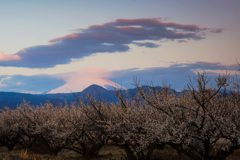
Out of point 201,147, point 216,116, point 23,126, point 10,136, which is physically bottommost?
point 10,136

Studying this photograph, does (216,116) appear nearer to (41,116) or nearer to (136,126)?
(136,126)

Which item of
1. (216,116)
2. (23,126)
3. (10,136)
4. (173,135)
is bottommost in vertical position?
(10,136)

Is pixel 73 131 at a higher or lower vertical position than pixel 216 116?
lower

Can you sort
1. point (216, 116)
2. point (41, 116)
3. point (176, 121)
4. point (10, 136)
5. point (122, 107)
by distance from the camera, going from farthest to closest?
point (10, 136) → point (41, 116) → point (122, 107) → point (176, 121) → point (216, 116)

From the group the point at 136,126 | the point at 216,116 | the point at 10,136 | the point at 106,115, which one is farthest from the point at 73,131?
the point at 10,136

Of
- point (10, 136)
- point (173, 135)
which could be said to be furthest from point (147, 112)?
point (10, 136)

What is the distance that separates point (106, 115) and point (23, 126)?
2012cm

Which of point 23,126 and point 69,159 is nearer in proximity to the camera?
point 69,159

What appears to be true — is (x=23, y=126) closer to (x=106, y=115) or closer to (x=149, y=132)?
(x=106, y=115)

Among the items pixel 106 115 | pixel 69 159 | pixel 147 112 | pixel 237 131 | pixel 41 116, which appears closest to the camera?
pixel 237 131

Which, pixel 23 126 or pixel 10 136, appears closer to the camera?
pixel 23 126

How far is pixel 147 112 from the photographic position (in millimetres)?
18312

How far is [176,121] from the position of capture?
14.8 m

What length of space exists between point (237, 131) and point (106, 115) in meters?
11.9
